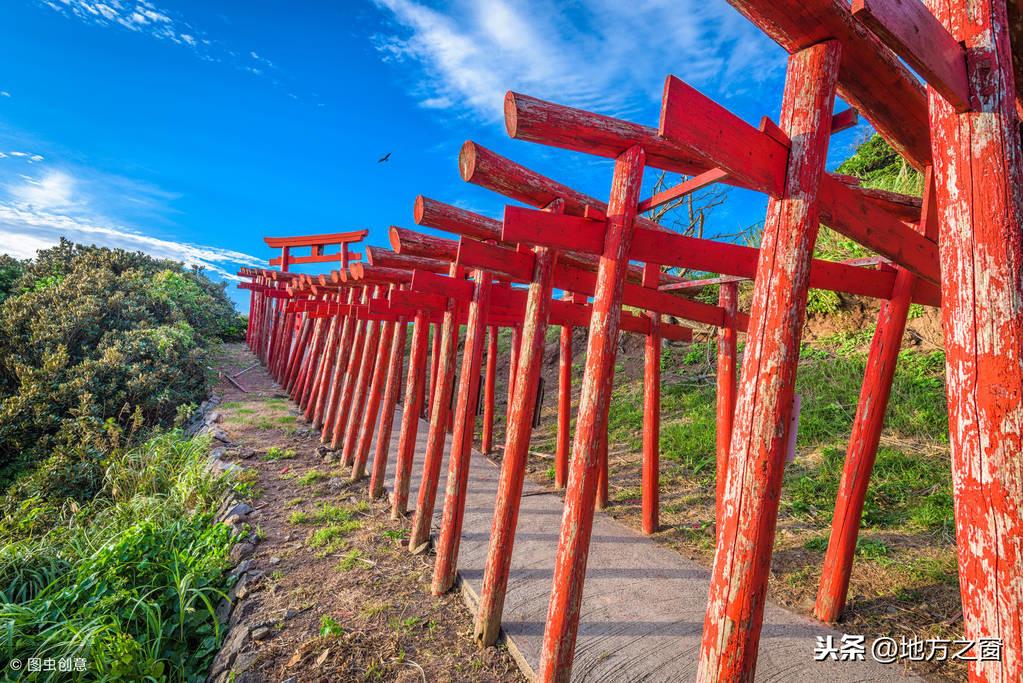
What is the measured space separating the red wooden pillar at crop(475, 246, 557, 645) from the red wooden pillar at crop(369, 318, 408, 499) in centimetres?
287

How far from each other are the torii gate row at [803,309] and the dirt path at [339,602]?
183cm

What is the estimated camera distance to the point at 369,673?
3.05 metres

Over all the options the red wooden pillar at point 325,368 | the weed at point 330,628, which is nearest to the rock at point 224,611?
the weed at point 330,628

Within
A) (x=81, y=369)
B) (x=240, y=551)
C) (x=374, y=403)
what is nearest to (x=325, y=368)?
(x=374, y=403)

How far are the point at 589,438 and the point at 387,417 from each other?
154 inches

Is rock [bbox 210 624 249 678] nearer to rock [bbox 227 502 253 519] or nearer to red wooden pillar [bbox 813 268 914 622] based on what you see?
rock [bbox 227 502 253 519]

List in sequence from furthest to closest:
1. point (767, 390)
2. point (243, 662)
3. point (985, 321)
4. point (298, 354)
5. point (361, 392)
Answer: point (298, 354), point (361, 392), point (243, 662), point (767, 390), point (985, 321)

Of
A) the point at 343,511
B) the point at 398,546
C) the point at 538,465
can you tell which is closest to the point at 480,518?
the point at 398,546

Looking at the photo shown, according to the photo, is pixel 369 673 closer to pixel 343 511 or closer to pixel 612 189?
pixel 343 511

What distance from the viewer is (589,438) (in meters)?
2.70

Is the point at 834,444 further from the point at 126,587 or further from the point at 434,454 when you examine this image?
the point at 126,587

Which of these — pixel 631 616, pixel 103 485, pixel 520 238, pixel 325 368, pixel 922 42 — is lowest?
pixel 103 485

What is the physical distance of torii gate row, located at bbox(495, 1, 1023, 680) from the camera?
168 cm

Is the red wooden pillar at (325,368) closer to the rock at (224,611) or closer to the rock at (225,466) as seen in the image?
the rock at (225,466)
